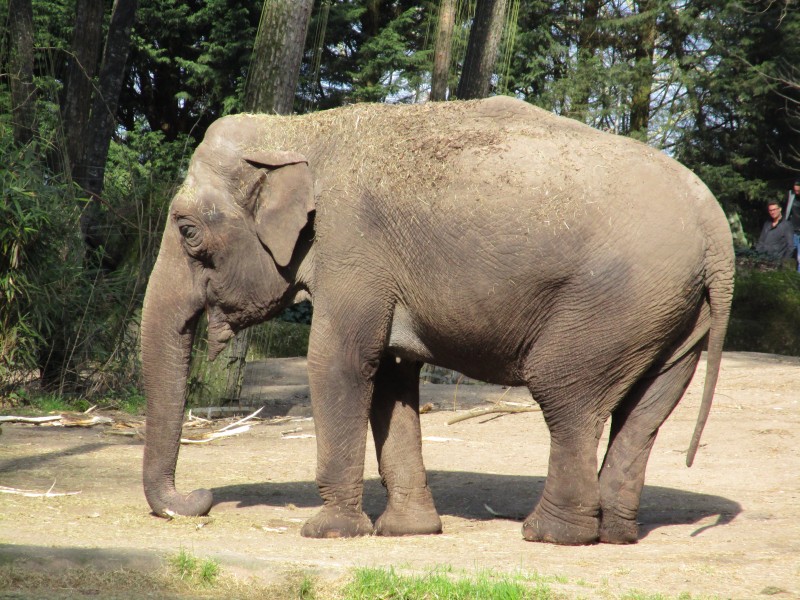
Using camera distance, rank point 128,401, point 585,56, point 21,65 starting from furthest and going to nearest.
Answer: point 585,56, point 21,65, point 128,401

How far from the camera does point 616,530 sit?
503 cm

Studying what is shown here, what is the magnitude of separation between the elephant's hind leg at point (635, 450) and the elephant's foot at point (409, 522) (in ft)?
3.05

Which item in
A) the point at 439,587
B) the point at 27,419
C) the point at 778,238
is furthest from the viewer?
the point at 778,238

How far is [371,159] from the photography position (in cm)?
511

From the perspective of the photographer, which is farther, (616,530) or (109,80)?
(109,80)

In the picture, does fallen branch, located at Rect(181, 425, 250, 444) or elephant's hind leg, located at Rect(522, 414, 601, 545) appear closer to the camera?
elephant's hind leg, located at Rect(522, 414, 601, 545)

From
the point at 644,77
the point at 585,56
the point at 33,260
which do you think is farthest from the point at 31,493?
the point at 585,56

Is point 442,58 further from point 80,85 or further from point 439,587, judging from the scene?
point 439,587

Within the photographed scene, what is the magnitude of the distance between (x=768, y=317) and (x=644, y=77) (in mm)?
11757

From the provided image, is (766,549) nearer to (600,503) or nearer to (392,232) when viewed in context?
(600,503)

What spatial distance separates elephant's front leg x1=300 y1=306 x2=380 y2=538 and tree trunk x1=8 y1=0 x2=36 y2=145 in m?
7.21

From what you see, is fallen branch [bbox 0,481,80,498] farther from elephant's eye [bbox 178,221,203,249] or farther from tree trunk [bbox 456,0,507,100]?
tree trunk [bbox 456,0,507,100]

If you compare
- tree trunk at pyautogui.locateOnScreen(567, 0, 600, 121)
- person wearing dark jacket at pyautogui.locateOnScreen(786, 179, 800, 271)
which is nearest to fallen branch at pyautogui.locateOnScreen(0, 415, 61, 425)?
person wearing dark jacket at pyautogui.locateOnScreen(786, 179, 800, 271)

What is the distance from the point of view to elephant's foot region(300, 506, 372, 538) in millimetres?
5129
